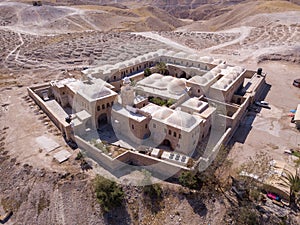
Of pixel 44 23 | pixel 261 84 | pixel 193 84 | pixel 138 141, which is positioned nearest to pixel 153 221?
pixel 138 141

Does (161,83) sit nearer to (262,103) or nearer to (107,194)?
(262,103)

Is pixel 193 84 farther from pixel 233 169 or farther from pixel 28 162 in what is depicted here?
pixel 28 162

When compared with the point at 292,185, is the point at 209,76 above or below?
above

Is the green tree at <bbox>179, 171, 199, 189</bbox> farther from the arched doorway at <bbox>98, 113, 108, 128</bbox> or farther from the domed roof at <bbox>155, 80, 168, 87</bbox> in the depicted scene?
the domed roof at <bbox>155, 80, 168, 87</bbox>

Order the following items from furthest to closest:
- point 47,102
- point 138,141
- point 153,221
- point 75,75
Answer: point 75,75, point 47,102, point 138,141, point 153,221

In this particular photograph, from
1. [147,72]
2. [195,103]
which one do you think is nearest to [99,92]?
[195,103]
